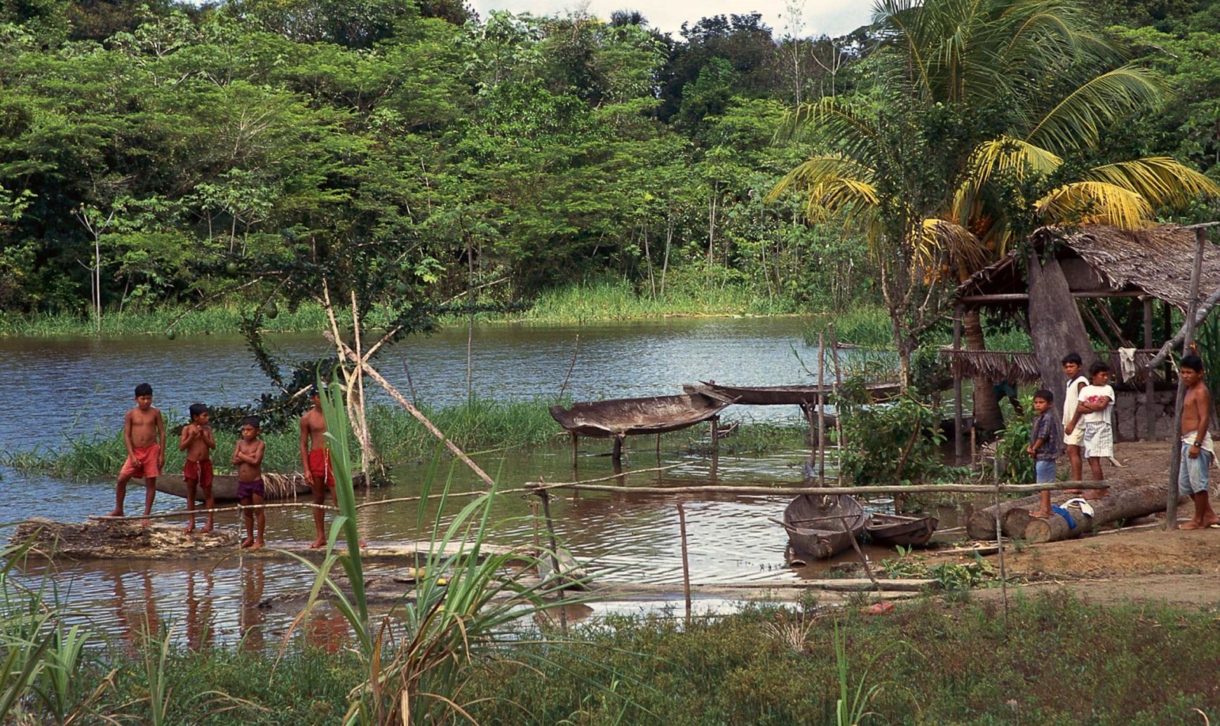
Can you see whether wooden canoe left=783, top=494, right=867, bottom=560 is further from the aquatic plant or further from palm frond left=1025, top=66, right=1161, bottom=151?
palm frond left=1025, top=66, right=1161, bottom=151

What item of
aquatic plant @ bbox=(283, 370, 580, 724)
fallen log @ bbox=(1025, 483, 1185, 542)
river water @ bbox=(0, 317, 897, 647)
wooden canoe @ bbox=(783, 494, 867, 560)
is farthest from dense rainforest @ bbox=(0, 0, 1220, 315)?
aquatic plant @ bbox=(283, 370, 580, 724)

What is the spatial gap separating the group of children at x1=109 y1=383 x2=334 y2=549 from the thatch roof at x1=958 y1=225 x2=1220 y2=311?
23.6 feet

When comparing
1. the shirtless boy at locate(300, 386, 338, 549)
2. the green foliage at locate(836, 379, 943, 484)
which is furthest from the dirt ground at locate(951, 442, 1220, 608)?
the shirtless boy at locate(300, 386, 338, 549)

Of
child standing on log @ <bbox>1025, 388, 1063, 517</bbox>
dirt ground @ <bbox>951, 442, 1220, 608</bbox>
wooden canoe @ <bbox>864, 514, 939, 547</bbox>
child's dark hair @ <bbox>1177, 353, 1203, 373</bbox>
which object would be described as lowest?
wooden canoe @ <bbox>864, 514, 939, 547</bbox>

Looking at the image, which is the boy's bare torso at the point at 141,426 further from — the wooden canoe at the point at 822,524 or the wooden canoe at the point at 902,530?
the wooden canoe at the point at 902,530

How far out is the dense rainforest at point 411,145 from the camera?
33.9 m

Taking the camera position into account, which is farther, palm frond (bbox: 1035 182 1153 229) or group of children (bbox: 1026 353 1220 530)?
palm frond (bbox: 1035 182 1153 229)

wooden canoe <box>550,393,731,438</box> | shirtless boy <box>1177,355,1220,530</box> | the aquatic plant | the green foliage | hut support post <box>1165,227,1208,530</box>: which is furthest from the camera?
wooden canoe <box>550,393,731,438</box>

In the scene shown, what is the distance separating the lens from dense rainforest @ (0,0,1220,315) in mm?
33938

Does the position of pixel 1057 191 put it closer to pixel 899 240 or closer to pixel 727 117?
pixel 899 240

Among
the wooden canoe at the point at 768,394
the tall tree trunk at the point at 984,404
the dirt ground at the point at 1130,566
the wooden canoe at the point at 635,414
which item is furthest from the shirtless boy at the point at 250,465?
the tall tree trunk at the point at 984,404

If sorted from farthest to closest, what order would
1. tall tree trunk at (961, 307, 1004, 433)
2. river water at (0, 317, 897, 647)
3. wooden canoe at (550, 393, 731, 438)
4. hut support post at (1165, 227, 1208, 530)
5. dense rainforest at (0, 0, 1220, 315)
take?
1. dense rainforest at (0, 0, 1220, 315)
2. tall tree trunk at (961, 307, 1004, 433)
3. wooden canoe at (550, 393, 731, 438)
4. river water at (0, 317, 897, 647)
5. hut support post at (1165, 227, 1208, 530)

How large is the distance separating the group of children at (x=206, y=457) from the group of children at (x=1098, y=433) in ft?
19.0

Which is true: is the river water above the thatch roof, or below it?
below
